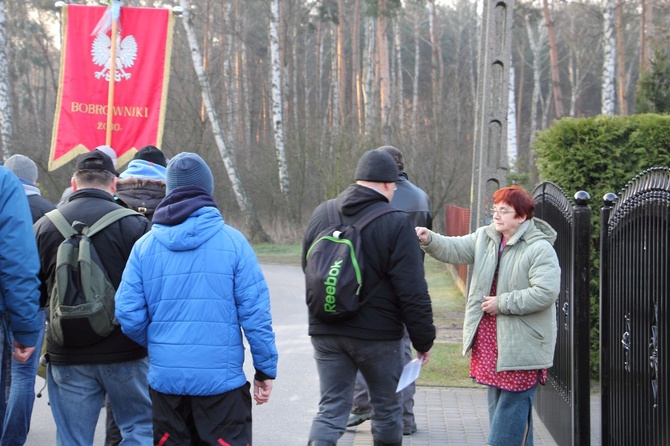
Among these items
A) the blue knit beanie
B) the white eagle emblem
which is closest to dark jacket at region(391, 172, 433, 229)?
the blue knit beanie

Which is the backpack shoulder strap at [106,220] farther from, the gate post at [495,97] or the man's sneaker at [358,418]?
the gate post at [495,97]

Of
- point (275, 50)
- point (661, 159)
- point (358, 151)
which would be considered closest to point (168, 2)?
point (275, 50)

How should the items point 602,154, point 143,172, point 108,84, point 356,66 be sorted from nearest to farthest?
point 143,172, point 602,154, point 108,84, point 356,66

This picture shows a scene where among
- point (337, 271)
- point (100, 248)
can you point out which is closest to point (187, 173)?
point (100, 248)

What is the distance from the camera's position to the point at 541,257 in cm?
558

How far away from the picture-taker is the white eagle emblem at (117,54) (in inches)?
424

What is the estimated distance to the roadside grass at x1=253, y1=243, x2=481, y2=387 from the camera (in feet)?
31.1

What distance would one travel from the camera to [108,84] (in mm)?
10703

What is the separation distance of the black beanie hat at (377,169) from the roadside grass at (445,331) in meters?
4.09

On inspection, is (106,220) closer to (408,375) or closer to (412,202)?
(408,375)

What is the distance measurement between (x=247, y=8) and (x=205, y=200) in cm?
4659

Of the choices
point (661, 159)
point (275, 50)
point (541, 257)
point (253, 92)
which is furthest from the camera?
point (253, 92)

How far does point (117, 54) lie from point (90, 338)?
6455 mm

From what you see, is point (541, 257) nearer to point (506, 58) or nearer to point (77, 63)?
point (506, 58)
